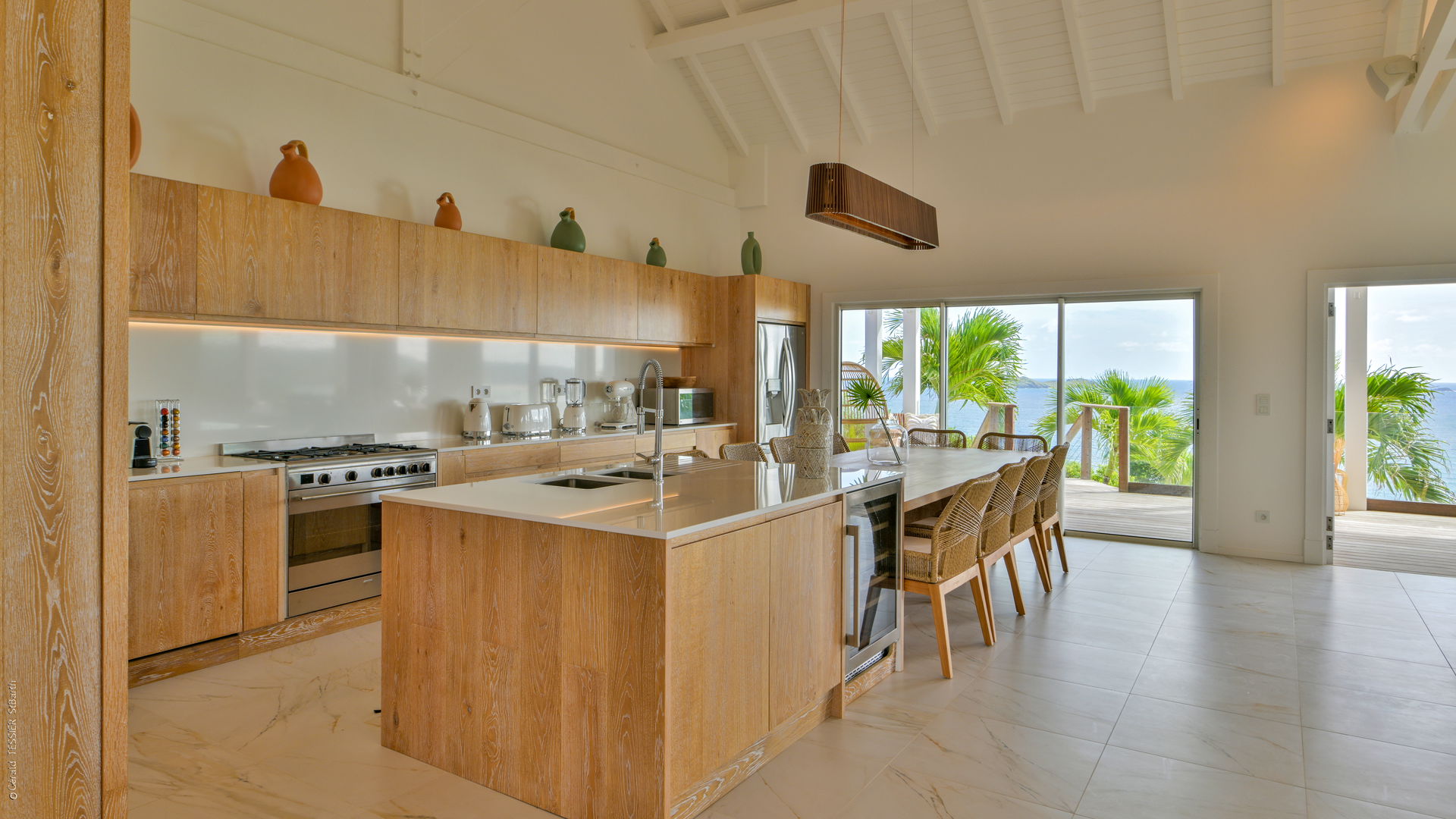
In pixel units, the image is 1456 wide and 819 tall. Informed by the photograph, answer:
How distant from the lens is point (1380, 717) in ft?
10.3

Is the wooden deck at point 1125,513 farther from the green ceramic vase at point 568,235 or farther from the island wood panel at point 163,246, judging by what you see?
the island wood panel at point 163,246

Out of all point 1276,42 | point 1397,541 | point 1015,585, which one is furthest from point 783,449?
point 1397,541

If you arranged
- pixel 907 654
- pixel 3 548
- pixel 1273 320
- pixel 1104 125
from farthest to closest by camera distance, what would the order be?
pixel 1104 125
pixel 1273 320
pixel 907 654
pixel 3 548

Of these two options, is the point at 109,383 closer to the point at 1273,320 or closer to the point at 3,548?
the point at 3,548

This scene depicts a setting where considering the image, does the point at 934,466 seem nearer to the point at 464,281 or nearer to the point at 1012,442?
the point at 1012,442

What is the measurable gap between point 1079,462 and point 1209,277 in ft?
5.49

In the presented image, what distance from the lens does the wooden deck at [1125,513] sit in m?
6.30

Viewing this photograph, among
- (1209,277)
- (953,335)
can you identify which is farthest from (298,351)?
(1209,277)

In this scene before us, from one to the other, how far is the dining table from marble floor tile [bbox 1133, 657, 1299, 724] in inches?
45.2

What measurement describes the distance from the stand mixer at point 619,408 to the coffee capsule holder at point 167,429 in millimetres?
2930

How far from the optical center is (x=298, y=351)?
14.6 ft

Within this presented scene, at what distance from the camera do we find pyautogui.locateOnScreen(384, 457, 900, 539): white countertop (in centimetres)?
234

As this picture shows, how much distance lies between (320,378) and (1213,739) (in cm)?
454

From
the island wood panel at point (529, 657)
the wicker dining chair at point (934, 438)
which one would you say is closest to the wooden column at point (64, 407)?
the island wood panel at point (529, 657)
